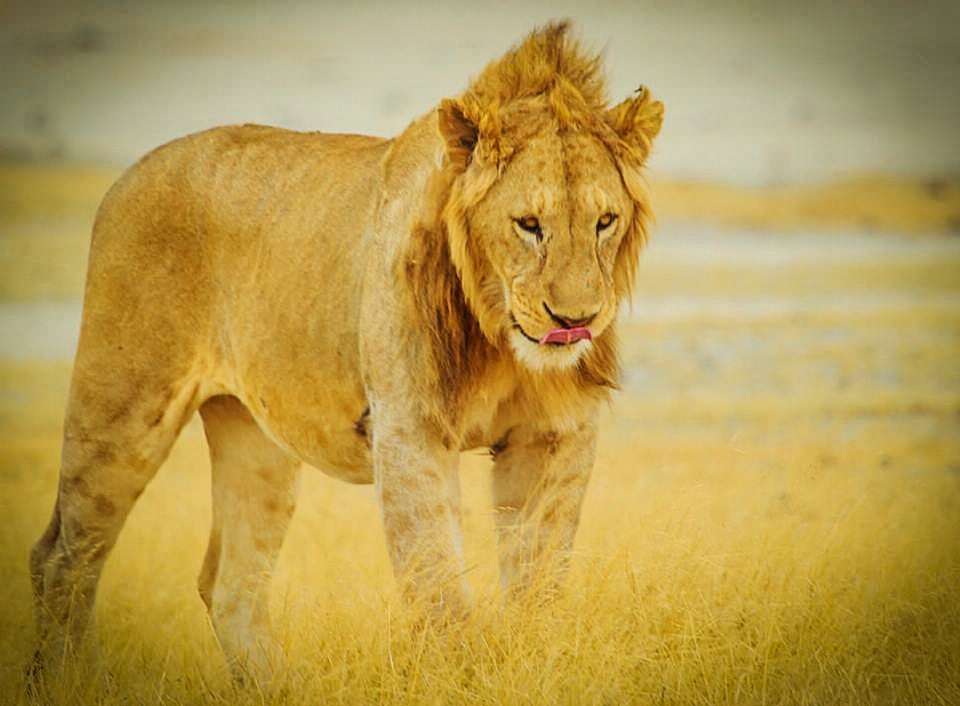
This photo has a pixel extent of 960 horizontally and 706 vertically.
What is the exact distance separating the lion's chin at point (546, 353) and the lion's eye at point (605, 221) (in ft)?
0.98

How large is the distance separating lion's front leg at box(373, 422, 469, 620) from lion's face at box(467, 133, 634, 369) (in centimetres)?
42

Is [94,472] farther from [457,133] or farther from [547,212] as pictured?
[547,212]

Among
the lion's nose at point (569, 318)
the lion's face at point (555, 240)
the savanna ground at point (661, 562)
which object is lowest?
the savanna ground at point (661, 562)

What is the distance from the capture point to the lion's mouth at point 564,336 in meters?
4.42

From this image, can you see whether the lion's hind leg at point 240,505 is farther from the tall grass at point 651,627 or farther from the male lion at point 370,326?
the tall grass at point 651,627

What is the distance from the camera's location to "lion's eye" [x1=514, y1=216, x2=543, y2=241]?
14.5ft

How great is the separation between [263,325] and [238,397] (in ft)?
1.39

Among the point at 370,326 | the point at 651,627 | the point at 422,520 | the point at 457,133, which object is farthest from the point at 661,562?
the point at 457,133

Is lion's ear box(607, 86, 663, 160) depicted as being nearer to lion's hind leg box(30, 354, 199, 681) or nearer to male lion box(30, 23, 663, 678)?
male lion box(30, 23, 663, 678)

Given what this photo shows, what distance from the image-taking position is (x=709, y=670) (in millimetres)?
4664

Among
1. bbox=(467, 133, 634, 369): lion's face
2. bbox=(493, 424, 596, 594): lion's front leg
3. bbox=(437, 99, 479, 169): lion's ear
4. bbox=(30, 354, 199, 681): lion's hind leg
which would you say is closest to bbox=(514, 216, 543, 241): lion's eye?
bbox=(467, 133, 634, 369): lion's face

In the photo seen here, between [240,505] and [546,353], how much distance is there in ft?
6.25

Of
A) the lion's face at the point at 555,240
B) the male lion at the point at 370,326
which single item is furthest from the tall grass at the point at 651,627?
the lion's face at the point at 555,240

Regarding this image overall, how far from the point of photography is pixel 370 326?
16.0ft
